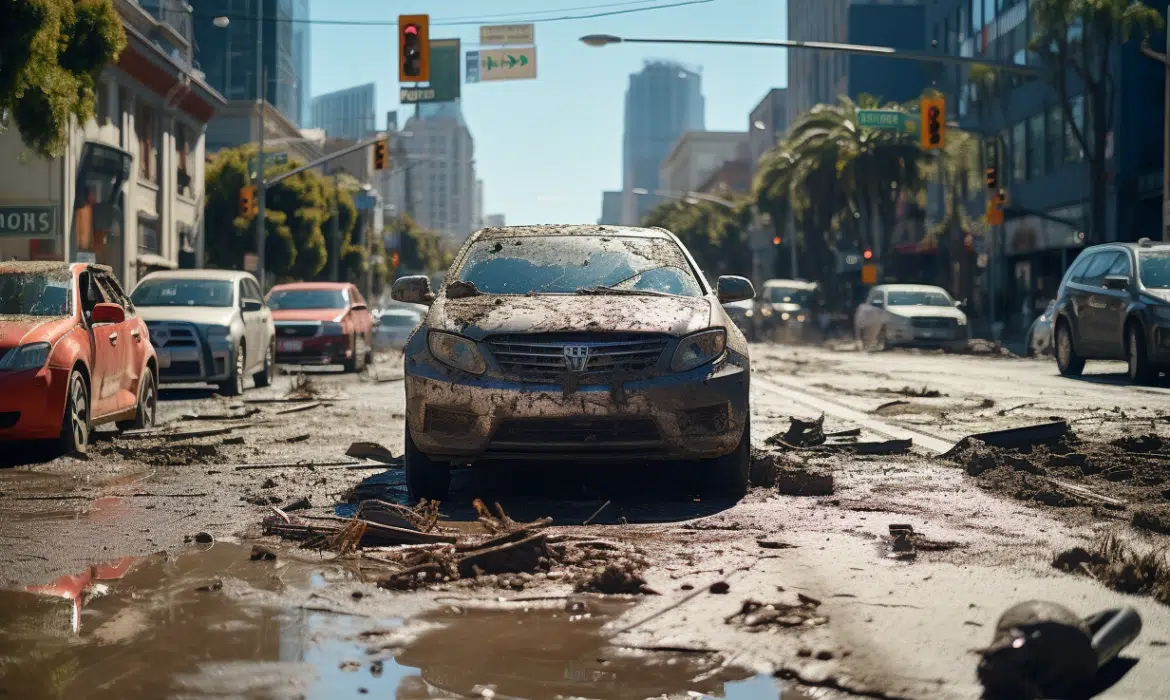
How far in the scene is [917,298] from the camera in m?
36.0

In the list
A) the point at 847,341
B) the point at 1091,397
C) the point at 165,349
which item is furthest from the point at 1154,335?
the point at 847,341

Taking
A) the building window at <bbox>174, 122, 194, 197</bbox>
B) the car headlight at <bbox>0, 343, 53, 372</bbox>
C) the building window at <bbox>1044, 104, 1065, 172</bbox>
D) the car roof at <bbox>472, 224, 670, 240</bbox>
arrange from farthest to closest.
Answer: the building window at <bbox>1044, 104, 1065, 172</bbox> → the building window at <bbox>174, 122, 194, 197</bbox> → the car headlight at <bbox>0, 343, 53, 372</bbox> → the car roof at <bbox>472, 224, 670, 240</bbox>

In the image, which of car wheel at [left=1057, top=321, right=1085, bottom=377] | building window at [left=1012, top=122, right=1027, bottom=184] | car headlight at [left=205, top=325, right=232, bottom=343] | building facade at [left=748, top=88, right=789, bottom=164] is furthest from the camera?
building facade at [left=748, top=88, right=789, bottom=164]

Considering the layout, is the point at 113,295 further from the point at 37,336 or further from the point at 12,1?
the point at 12,1

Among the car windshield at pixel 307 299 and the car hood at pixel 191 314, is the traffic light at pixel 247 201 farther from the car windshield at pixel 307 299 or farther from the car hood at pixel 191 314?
the car hood at pixel 191 314

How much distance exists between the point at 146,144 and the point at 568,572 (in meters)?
39.7

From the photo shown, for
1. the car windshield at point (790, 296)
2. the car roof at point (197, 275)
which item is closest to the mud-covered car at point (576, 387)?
the car roof at point (197, 275)

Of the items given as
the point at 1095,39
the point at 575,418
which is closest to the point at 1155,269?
the point at 575,418

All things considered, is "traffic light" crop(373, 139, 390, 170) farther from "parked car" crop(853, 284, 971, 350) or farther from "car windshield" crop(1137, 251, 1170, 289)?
"car windshield" crop(1137, 251, 1170, 289)

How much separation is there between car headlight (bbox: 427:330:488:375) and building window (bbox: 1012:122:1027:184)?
4683 centimetres

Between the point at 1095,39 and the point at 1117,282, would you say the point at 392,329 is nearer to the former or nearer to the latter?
the point at 1095,39

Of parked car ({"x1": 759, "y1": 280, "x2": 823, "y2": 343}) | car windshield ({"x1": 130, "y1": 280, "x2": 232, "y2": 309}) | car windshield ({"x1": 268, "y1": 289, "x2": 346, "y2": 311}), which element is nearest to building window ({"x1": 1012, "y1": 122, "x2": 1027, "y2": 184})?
parked car ({"x1": 759, "y1": 280, "x2": 823, "y2": 343})

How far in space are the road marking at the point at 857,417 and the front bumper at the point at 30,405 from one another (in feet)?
19.5

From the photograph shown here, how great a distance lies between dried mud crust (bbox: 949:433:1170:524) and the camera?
25.2ft
